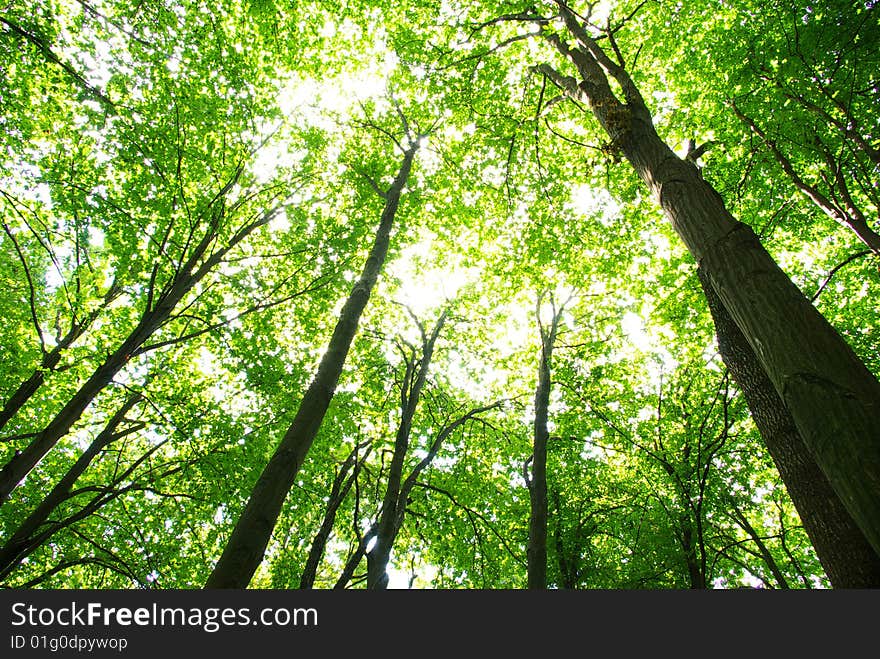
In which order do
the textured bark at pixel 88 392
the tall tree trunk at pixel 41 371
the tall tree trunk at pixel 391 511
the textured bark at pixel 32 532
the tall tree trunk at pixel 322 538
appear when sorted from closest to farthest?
the textured bark at pixel 88 392, the textured bark at pixel 32 532, the tall tree trunk at pixel 41 371, the tall tree trunk at pixel 391 511, the tall tree trunk at pixel 322 538

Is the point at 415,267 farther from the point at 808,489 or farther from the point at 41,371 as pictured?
the point at 808,489

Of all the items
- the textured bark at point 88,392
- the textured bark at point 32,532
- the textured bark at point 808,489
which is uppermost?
the textured bark at point 88,392

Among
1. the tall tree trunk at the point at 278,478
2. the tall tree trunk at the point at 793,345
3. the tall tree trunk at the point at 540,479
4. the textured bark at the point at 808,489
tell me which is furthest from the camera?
the tall tree trunk at the point at 540,479

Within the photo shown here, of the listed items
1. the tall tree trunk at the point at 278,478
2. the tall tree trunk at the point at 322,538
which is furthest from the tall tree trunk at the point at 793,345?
the tall tree trunk at the point at 322,538

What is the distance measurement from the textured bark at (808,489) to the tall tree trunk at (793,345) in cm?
42

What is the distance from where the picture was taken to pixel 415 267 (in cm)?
1348

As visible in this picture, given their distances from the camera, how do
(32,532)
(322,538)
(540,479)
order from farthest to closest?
(540,479), (322,538), (32,532)

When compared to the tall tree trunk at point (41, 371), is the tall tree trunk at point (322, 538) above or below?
below

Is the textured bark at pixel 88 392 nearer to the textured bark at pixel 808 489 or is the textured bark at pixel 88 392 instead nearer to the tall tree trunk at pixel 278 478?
the tall tree trunk at pixel 278 478

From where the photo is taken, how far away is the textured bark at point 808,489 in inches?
107

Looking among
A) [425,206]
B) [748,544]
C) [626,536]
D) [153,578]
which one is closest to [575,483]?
[626,536]

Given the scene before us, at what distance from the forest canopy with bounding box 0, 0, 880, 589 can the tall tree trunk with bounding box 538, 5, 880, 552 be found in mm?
248

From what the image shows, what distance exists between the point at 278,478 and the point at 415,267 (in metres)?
10.4

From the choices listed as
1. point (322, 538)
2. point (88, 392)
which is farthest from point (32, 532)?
point (322, 538)
